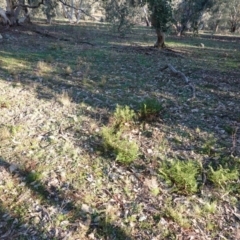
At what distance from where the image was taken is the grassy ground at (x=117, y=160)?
3951 mm

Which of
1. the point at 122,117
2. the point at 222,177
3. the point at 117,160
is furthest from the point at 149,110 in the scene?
the point at 222,177

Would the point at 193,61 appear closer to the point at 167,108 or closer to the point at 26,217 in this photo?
the point at 167,108

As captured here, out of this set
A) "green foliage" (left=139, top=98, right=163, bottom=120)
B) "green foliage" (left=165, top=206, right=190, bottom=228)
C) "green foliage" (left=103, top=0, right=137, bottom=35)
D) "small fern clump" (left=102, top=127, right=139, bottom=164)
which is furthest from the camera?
"green foliage" (left=103, top=0, right=137, bottom=35)

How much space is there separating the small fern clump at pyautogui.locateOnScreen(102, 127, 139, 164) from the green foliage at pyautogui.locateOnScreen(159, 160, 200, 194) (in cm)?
65

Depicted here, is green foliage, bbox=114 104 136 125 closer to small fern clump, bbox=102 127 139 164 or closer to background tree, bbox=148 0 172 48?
small fern clump, bbox=102 127 139 164

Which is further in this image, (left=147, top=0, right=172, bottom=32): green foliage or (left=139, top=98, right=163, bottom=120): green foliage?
(left=147, top=0, right=172, bottom=32): green foliage

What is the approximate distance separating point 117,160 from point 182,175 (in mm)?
A: 1297

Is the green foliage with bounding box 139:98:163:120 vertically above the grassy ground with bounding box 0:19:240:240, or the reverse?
the green foliage with bounding box 139:98:163:120

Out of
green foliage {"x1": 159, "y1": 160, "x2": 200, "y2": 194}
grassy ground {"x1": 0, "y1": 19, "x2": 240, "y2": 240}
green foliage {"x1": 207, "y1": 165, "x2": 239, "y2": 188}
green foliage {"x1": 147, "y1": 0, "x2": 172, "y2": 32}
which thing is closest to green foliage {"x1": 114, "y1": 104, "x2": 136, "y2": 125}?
grassy ground {"x1": 0, "y1": 19, "x2": 240, "y2": 240}

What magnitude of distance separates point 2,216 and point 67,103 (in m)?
3.96

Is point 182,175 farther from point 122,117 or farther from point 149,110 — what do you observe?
point 149,110

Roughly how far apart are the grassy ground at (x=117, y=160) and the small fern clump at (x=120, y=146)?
2 centimetres

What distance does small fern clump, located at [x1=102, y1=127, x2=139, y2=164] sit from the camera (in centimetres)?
507

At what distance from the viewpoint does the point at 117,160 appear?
16.9 ft
